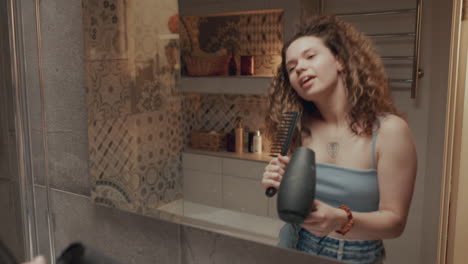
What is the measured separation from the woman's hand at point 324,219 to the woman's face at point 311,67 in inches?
7.1

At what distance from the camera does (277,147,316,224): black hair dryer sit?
0.60 m

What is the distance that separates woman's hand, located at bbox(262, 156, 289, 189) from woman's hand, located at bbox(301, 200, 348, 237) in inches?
2.8

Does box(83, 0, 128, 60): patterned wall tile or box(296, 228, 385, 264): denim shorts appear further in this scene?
box(83, 0, 128, 60): patterned wall tile

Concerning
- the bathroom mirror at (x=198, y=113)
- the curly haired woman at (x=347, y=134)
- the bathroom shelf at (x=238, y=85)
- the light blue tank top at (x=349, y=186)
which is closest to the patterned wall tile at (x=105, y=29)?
the bathroom mirror at (x=198, y=113)

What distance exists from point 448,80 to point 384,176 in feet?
0.55

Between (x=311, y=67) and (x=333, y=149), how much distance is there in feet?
0.45

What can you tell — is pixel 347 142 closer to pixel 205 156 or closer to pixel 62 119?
pixel 205 156

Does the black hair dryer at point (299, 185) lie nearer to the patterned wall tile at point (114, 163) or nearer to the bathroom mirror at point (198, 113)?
the bathroom mirror at point (198, 113)

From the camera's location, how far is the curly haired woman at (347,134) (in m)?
0.64

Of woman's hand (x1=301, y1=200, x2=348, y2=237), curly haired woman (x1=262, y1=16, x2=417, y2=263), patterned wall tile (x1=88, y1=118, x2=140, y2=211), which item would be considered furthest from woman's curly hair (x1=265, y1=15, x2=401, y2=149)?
patterned wall tile (x1=88, y1=118, x2=140, y2=211)

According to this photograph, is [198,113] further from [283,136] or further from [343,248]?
[343,248]

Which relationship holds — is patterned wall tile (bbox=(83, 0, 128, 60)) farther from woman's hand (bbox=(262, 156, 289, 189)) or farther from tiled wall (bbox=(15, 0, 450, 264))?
woman's hand (bbox=(262, 156, 289, 189))

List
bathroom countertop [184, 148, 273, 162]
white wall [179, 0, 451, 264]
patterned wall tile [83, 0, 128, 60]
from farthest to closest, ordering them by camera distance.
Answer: patterned wall tile [83, 0, 128, 60] → bathroom countertop [184, 148, 273, 162] → white wall [179, 0, 451, 264]

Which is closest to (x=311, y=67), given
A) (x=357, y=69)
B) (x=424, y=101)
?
(x=357, y=69)
